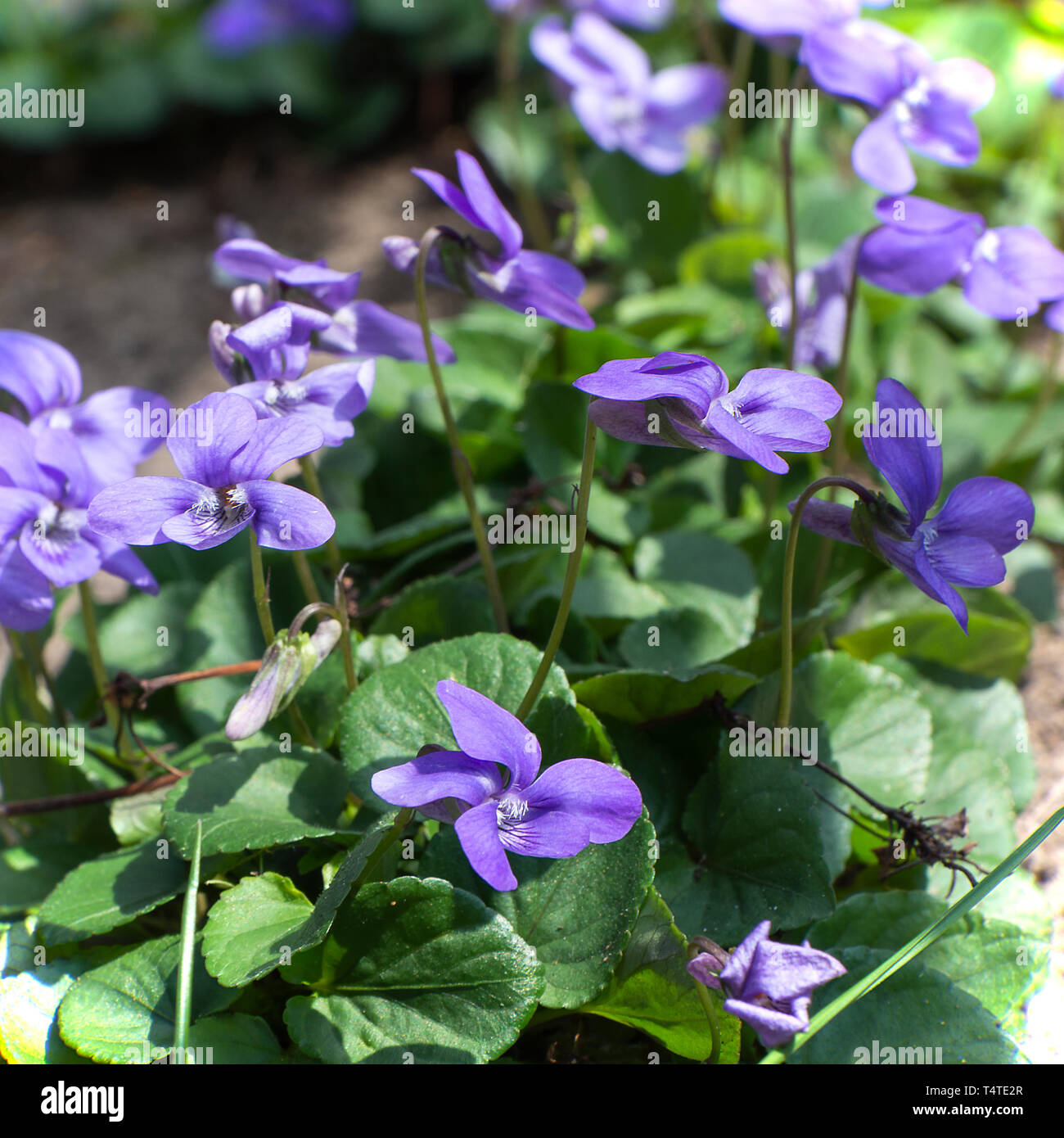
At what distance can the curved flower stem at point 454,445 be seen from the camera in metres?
1.33

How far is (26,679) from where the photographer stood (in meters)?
1.54

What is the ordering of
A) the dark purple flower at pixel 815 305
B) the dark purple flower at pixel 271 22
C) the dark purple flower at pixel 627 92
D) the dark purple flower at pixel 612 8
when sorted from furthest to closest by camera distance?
1. the dark purple flower at pixel 271 22
2. the dark purple flower at pixel 612 8
3. the dark purple flower at pixel 627 92
4. the dark purple flower at pixel 815 305

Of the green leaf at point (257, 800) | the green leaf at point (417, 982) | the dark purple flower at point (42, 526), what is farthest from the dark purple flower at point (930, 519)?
the dark purple flower at point (42, 526)

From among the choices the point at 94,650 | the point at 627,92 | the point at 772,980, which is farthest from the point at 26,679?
the point at 627,92

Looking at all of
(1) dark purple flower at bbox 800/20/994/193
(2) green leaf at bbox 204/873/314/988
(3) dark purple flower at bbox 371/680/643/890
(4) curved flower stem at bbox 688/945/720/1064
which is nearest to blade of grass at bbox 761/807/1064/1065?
(4) curved flower stem at bbox 688/945/720/1064

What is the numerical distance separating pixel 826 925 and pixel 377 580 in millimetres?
938

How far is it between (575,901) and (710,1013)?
0.64ft

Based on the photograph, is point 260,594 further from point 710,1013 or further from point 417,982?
point 710,1013

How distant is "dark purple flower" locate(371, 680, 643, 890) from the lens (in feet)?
3.14

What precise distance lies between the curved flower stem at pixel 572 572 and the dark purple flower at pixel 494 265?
0.25m

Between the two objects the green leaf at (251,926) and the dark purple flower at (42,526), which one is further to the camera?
the dark purple flower at (42,526)

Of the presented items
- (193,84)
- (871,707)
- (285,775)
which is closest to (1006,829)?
(871,707)

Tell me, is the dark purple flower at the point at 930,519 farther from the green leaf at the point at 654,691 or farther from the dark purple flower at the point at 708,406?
the green leaf at the point at 654,691
